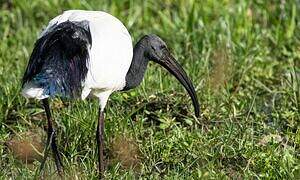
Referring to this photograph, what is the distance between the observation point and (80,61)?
5324 millimetres

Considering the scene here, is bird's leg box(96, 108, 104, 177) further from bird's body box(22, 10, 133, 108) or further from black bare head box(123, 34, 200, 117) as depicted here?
black bare head box(123, 34, 200, 117)

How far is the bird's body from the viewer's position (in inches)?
210

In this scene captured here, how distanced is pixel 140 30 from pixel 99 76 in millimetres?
2657

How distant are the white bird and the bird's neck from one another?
0.10 metres

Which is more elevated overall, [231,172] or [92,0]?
[92,0]

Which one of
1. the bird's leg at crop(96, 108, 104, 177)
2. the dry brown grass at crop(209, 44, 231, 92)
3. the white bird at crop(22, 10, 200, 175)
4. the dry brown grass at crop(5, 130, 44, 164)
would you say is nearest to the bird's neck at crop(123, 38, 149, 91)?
the white bird at crop(22, 10, 200, 175)

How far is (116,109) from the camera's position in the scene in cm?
632

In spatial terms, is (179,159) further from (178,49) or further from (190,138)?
(178,49)

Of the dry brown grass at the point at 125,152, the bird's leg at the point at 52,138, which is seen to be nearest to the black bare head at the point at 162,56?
the dry brown grass at the point at 125,152

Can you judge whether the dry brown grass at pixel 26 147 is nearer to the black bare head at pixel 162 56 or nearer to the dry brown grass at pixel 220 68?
the black bare head at pixel 162 56

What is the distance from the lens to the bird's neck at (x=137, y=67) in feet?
19.0

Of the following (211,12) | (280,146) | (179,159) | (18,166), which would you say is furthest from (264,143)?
(211,12)

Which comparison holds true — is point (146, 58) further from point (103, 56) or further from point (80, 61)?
point (80, 61)

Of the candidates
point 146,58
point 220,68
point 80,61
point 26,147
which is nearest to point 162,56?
point 146,58
